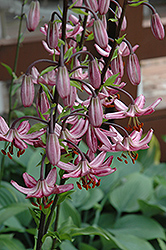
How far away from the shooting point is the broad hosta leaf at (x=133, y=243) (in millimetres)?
1354

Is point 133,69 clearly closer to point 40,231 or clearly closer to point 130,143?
point 130,143

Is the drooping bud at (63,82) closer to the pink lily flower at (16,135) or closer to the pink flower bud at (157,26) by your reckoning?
the pink lily flower at (16,135)

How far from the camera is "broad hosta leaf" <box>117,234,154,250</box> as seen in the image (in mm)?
1354

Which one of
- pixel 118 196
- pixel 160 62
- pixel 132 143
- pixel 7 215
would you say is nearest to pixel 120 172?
pixel 118 196

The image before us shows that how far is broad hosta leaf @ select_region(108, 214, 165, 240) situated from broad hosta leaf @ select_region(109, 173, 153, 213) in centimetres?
5

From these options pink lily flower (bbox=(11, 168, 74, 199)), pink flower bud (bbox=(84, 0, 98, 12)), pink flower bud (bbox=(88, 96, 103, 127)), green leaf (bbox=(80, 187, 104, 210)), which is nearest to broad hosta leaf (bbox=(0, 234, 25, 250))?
green leaf (bbox=(80, 187, 104, 210))

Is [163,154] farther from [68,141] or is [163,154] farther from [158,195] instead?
[68,141]

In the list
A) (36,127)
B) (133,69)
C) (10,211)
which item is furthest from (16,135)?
(10,211)

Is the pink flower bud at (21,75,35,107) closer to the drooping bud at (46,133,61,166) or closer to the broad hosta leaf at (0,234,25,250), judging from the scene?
the drooping bud at (46,133,61,166)

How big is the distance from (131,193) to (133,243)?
294 mm

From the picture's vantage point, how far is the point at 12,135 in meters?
0.64

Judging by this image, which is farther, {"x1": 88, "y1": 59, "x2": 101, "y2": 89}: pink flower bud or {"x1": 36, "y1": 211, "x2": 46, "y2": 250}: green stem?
{"x1": 36, "y1": 211, "x2": 46, "y2": 250}: green stem

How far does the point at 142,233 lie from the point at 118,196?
0.62ft

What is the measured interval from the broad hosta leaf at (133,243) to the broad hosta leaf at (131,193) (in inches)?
7.5
